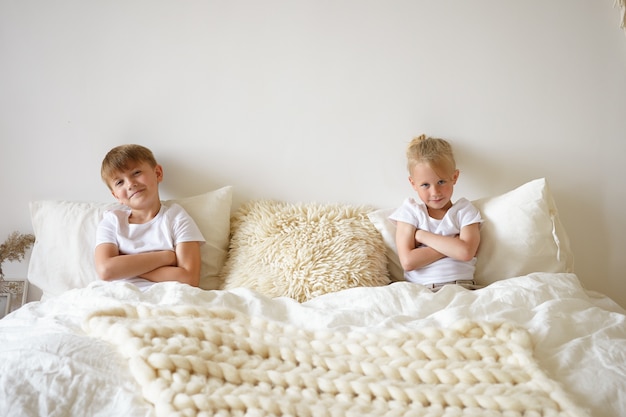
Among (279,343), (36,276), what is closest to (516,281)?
(279,343)

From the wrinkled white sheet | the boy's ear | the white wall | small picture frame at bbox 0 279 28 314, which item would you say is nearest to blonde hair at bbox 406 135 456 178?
the white wall

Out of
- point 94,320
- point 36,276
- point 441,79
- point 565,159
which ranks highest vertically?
point 441,79

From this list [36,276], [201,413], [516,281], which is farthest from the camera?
[36,276]

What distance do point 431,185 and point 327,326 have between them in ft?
2.31

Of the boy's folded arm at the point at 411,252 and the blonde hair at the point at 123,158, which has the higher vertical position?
the blonde hair at the point at 123,158

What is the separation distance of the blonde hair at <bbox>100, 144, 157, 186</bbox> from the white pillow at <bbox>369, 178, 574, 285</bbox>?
1.11 metres

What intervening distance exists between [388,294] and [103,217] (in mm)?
989

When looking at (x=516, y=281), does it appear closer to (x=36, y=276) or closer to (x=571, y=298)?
(x=571, y=298)

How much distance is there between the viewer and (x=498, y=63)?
1.69m

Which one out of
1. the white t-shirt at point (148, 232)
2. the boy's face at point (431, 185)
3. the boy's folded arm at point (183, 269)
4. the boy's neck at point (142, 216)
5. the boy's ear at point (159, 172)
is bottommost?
the boy's folded arm at point (183, 269)

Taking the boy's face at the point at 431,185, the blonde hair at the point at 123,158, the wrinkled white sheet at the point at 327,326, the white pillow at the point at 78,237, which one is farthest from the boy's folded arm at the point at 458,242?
the blonde hair at the point at 123,158

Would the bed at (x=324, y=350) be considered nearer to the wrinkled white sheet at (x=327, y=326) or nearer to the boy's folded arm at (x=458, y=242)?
the wrinkled white sheet at (x=327, y=326)

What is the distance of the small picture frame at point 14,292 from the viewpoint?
5.65 feet

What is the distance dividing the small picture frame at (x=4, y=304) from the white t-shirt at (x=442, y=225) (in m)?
1.34
